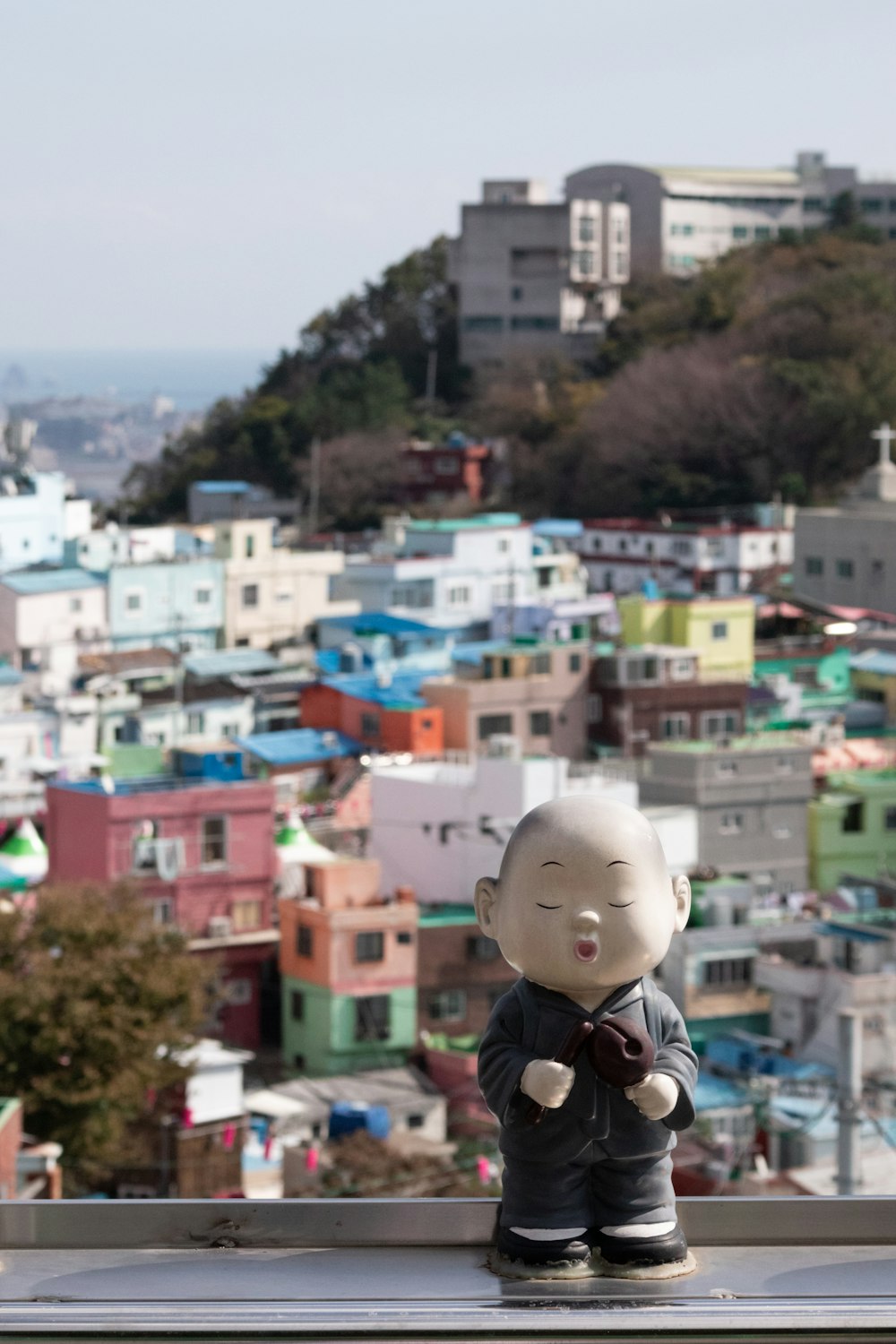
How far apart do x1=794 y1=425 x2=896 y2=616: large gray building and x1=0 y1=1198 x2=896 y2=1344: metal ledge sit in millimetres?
20749

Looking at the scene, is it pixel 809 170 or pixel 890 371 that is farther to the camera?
pixel 809 170

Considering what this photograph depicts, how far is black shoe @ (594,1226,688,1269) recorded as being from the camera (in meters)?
1.46

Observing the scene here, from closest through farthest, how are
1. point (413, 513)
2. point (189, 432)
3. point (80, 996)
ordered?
→ point (80, 996)
point (413, 513)
point (189, 432)

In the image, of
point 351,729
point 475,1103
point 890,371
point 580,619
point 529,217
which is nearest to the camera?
point 475,1103

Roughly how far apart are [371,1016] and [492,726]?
204 inches

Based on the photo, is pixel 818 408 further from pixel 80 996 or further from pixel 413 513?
pixel 80 996

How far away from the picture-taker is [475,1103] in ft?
35.4

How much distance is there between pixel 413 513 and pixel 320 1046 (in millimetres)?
16417

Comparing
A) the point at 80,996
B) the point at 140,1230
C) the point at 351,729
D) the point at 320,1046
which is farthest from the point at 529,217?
the point at 140,1230

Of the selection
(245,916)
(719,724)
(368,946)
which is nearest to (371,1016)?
(368,946)

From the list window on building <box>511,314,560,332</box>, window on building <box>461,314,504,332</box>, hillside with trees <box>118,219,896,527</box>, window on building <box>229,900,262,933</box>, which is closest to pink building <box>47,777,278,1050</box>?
window on building <box>229,900,262,933</box>

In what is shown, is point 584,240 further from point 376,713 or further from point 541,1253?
point 541,1253

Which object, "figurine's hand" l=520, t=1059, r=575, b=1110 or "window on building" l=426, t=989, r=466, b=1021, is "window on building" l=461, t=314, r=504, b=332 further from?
"figurine's hand" l=520, t=1059, r=575, b=1110

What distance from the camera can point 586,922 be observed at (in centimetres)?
151
